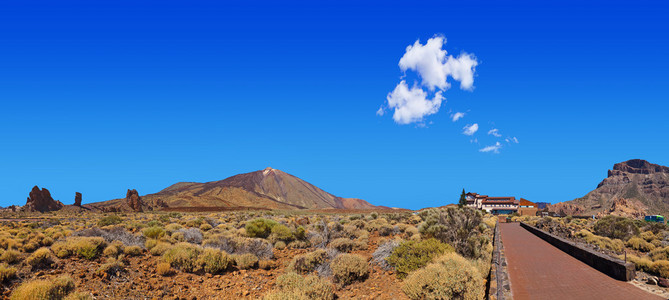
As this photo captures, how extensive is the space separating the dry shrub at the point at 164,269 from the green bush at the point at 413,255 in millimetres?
7857

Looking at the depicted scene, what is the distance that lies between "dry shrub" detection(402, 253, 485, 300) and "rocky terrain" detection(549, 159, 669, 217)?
83207mm

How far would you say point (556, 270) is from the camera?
13500 mm

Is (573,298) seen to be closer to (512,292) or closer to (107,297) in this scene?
(512,292)

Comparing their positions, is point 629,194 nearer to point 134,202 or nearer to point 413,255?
point 413,255

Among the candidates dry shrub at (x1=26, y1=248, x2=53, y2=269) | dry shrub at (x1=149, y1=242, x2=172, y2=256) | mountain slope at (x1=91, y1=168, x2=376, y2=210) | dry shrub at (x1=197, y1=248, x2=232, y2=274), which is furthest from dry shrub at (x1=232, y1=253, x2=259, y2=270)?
mountain slope at (x1=91, y1=168, x2=376, y2=210)

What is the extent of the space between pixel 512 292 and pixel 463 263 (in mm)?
1526

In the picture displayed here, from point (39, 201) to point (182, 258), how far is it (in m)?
77.4

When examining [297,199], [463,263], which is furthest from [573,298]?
[297,199]

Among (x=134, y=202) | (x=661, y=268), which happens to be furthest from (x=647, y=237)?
(x=134, y=202)

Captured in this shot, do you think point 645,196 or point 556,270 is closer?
point 556,270

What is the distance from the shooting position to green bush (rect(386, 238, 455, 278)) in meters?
11.7

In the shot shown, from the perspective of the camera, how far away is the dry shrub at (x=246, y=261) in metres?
13.5

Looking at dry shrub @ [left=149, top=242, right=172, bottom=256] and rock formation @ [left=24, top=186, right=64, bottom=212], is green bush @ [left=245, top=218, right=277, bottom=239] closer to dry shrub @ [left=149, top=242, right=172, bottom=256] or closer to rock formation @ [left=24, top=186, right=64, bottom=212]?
dry shrub @ [left=149, top=242, right=172, bottom=256]

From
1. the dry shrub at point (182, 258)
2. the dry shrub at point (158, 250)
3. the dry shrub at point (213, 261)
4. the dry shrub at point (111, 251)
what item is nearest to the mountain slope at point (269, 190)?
the dry shrub at point (158, 250)
